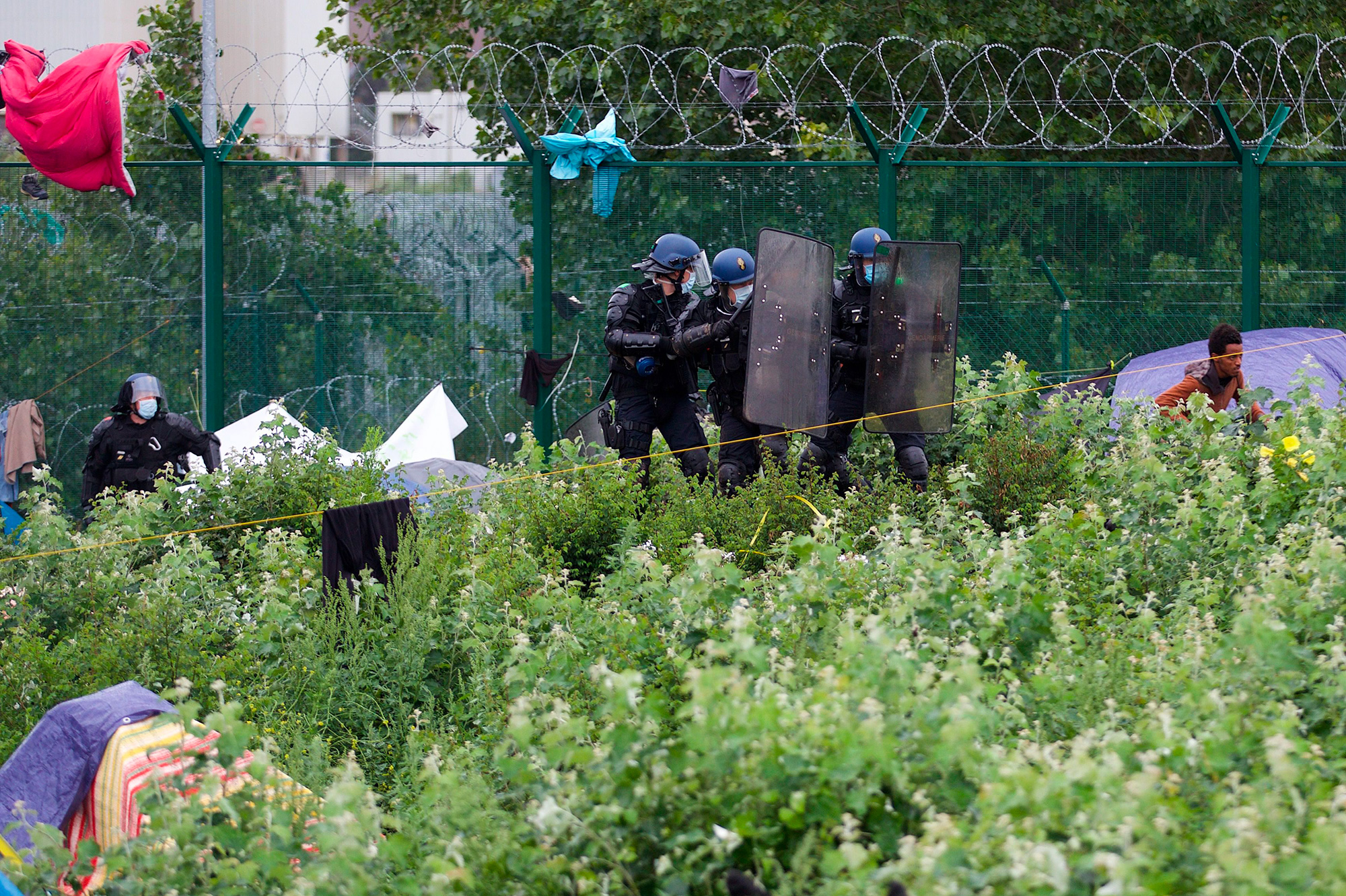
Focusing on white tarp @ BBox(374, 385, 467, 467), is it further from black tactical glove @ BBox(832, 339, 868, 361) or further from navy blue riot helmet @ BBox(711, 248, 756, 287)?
black tactical glove @ BBox(832, 339, 868, 361)

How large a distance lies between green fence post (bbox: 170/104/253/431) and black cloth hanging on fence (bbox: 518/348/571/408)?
2.04 m

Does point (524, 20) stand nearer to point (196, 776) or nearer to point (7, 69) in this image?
point (7, 69)

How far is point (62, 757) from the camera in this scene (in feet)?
13.3

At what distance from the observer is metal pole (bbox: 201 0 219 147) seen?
10633mm

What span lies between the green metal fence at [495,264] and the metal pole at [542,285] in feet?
0.06

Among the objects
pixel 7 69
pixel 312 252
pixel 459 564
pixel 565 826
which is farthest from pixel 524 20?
pixel 565 826

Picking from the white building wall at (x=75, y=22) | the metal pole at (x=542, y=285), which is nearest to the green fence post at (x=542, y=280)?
the metal pole at (x=542, y=285)

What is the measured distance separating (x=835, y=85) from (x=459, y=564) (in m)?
8.39

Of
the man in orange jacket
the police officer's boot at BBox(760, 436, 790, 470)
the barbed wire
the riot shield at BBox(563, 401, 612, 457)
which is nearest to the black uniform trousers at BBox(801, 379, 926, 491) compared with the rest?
the police officer's boot at BBox(760, 436, 790, 470)

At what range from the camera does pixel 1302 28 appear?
13133mm

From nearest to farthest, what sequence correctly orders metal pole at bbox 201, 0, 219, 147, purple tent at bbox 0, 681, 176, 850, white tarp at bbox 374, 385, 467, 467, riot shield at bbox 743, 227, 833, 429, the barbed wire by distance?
1. purple tent at bbox 0, 681, 176, 850
2. riot shield at bbox 743, 227, 833, 429
3. white tarp at bbox 374, 385, 467, 467
4. metal pole at bbox 201, 0, 219, 147
5. the barbed wire

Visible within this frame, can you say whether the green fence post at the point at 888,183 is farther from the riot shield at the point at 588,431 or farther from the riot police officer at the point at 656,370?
the riot shield at the point at 588,431

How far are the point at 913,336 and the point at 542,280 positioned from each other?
3180 millimetres

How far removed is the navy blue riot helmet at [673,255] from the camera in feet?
26.1
